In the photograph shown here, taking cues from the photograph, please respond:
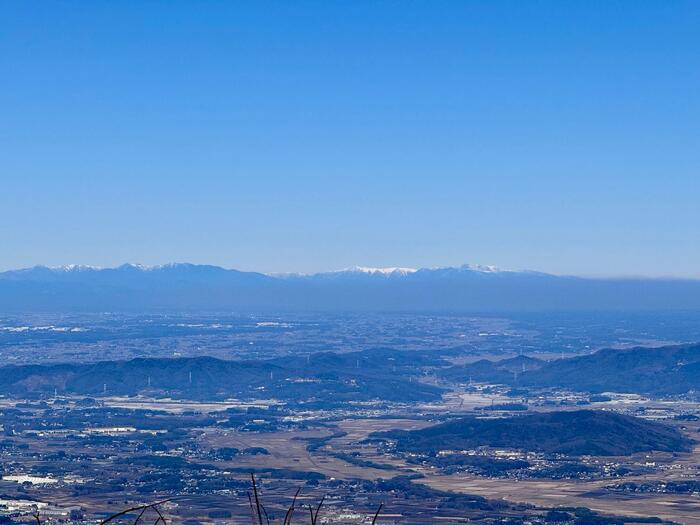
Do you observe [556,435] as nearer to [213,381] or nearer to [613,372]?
[613,372]

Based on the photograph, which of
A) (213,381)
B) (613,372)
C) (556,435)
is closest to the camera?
(556,435)

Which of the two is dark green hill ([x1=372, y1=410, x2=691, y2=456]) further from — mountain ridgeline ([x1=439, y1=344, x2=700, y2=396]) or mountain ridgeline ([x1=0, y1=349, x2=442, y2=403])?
mountain ridgeline ([x1=439, y1=344, x2=700, y2=396])

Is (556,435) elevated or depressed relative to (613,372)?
depressed

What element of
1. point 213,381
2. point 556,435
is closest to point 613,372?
point 213,381

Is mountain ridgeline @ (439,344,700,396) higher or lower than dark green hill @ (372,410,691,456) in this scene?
higher

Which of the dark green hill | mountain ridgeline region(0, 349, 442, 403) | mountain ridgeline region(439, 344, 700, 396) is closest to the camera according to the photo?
the dark green hill

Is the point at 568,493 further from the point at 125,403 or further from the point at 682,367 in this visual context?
the point at 682,367

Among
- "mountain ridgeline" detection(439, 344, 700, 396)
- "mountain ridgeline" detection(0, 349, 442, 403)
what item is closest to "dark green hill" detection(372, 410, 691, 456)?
"mountain ridgeline" detection(0, 349, 442, 403)

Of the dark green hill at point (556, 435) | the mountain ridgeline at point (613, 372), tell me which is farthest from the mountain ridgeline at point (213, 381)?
the dark green hill at point (556, 435)

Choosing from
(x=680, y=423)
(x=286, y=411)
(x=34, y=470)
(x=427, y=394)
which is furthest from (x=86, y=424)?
(x=680, y=423)

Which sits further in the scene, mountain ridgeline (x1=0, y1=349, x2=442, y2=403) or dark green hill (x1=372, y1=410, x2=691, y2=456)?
mountain ridgeline (x1=0, y1=349, x2=442, y2=403)
